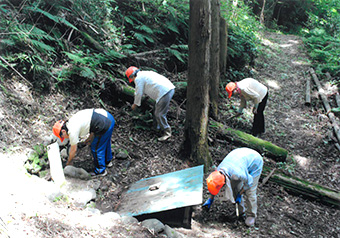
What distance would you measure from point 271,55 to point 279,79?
2.83m

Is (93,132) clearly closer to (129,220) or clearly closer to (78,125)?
(78,125)

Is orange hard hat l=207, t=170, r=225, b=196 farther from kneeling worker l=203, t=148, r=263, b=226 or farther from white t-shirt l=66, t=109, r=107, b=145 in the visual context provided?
white t-shirt l=66, t=109, r=107, b=145

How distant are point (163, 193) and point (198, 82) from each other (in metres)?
2.35

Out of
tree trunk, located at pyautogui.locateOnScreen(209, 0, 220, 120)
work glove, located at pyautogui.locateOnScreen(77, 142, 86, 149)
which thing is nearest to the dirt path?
tree trunk, located at pyautogui.locateOnScreen(209, 0, 220, 120)

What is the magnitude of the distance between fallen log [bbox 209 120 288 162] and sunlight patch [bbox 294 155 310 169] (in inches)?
17.9

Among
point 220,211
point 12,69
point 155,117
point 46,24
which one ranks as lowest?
point 220,211

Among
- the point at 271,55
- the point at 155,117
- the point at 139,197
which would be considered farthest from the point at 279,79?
the point at 139,197

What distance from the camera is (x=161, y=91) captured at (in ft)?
19.2

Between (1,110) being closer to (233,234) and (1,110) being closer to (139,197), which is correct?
(139,197)

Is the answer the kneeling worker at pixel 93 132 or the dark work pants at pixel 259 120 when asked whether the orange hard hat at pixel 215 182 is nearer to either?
the kneeling worker at pixel 93 132

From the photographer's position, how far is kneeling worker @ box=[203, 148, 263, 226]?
148 inches

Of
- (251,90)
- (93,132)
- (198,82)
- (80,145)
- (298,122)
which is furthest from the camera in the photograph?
(298,122)

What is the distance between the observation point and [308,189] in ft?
16.7

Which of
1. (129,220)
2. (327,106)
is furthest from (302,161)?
(129,220)
